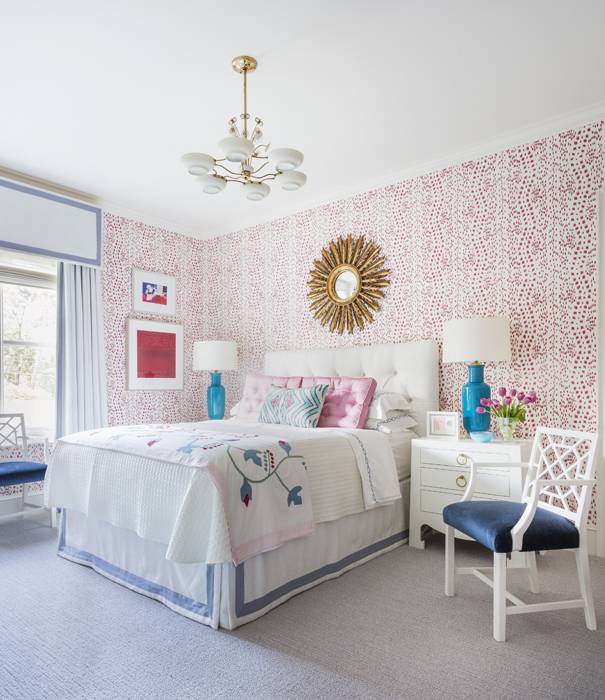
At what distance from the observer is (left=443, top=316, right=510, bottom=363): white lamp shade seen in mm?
3230

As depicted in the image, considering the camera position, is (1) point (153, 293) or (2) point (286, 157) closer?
(2) point (286, 157)

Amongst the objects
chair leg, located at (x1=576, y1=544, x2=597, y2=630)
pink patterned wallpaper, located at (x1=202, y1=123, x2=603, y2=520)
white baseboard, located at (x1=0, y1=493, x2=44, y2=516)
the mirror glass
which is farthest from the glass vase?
white baseboard, located at (x1=0, y1=493, x2=44, y2=516)

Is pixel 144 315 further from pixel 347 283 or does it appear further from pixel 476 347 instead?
pixel 476 347

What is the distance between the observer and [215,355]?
4.93 meters

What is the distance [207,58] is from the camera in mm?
2713

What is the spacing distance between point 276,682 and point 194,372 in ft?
13.3

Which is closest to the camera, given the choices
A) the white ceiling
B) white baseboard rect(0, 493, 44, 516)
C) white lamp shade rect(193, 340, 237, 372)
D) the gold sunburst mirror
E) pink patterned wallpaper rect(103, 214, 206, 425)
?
the white ceiling

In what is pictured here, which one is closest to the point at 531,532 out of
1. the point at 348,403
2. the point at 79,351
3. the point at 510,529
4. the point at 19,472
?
the point at 510,529

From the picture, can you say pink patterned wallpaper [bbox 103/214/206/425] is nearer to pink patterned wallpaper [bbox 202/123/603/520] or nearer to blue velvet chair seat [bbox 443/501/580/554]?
pink patterned wallpaper [bbox 202/123/603/520]

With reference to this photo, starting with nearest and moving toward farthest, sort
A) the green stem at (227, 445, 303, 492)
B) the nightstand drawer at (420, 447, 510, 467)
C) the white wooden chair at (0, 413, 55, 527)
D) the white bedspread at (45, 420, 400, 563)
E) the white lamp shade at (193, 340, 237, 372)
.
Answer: the white bedspread at (45, 420, 400, 563) < the green stem at (227, 445, 303, 492) < the nightstand drawer at (420, 447, 510, 467) < the white wooden chair at (0, 413, 55, 527) < the white lamp shade at (193, 340, 237, 372)

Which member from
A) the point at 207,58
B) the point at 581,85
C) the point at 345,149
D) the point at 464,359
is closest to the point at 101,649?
the point at 464,359

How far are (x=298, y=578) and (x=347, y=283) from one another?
8.58ft

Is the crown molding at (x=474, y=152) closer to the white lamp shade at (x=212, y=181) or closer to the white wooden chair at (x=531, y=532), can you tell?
the white lamp shade at (x=212, y=181)

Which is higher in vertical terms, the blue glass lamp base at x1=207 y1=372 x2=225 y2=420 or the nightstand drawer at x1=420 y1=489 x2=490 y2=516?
the blue glass lamp base at x1=207 y1=372 x2=225 y2=420
